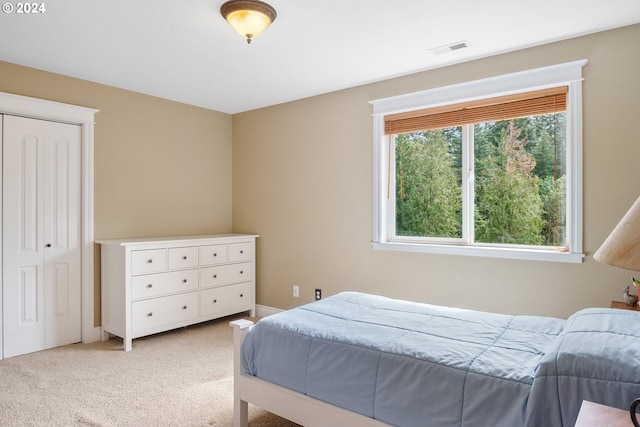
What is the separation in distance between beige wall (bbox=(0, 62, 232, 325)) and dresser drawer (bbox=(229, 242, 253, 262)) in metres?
0.59

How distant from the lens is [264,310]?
4547mm

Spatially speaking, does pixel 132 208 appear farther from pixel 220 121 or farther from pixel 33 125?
pixel 220 121

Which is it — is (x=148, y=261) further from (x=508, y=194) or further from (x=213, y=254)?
(x=508, y=194)

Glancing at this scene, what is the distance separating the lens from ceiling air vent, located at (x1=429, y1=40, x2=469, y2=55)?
2865mm

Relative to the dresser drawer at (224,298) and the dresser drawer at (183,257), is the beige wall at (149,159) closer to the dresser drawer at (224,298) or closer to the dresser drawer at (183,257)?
the dresser drawer at (183,257)

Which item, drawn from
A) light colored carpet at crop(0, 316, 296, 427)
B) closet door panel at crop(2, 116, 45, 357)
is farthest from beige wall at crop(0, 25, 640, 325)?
light colored carpet at crop(0, 316, 296, 427)

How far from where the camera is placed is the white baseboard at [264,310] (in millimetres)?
4480

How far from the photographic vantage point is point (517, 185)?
3148 millimetres

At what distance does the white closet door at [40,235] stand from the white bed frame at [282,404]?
2.26 m

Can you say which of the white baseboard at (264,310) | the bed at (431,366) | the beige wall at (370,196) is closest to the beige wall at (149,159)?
the beige wall at (370,196)

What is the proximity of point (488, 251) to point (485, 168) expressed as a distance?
0.70m

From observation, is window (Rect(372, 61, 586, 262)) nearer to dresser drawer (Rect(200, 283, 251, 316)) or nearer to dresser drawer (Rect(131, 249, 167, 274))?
dresser drawer (Rect(200, 283, 251, 316))

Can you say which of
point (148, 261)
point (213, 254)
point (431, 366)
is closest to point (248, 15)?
point (431, 366)

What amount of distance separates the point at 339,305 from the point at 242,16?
183cm
